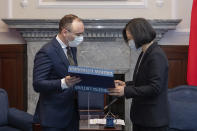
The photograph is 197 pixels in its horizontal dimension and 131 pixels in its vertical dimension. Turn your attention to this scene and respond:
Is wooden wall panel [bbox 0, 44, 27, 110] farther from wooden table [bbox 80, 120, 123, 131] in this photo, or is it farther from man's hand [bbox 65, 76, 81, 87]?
man's hand [bbox 65, 76, 81, 87]

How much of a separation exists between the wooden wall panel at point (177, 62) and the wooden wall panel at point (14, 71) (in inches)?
71.3

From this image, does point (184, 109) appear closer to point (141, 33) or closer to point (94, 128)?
point (94, 128)

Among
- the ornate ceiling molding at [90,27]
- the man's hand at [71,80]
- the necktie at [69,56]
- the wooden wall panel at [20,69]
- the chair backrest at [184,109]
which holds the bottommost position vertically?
the chair backrest at [184,109]

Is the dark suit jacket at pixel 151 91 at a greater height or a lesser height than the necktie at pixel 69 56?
lesser

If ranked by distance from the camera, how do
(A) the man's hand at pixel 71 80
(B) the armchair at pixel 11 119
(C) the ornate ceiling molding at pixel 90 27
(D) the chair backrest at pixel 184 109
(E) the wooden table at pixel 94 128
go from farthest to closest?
(C) the ornate ceiling molding at pixel 90 27 → (B) the armchair at pixel 11 119 → (D) the chair backrest at pixel 184 109 → (E) the wooden table at pixel 94 128 → (A) the man's hand at pixel 71 80

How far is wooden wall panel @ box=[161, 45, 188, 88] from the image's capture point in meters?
4.54

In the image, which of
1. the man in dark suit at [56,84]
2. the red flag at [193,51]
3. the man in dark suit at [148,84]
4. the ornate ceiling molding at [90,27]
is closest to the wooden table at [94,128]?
the man in dark suit at [56,84]

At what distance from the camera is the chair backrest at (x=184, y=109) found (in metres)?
3.71

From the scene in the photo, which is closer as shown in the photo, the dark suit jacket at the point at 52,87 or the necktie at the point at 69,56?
the dark suit jacket at the point at 52,87

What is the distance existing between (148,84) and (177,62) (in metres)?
2.24

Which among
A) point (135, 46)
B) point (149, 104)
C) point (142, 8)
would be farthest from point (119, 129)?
point (142, 8)

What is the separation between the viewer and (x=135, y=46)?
255 centimetres

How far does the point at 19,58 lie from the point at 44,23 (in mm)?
613

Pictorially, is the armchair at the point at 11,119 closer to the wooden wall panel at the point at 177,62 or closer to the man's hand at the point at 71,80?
the man's hand at the point at 71,80
